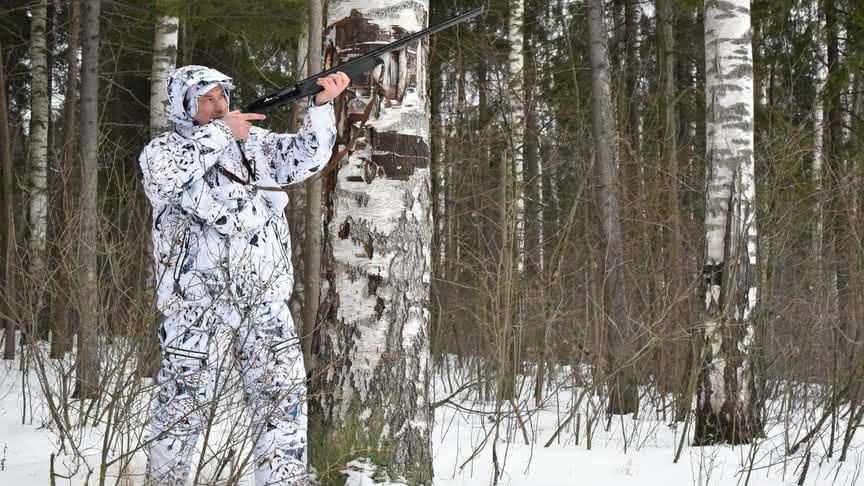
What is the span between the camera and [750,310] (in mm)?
5234

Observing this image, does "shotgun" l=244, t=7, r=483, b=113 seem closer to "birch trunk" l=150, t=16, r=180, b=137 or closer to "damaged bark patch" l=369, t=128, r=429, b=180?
"damaged bark patch" l=369, t=128, r=429, b=180

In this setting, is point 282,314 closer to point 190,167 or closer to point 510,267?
point 190,167

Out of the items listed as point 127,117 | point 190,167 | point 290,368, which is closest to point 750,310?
point 290,368

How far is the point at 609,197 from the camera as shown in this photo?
23.3 feet

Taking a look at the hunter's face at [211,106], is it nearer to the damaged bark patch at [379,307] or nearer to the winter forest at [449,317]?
the winter forest at [449,317]

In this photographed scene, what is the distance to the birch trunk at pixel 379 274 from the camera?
3.29m

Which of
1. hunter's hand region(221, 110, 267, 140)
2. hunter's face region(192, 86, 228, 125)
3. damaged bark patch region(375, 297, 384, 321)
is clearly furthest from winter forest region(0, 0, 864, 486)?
hunter's face region(192, 86, 228, 125)

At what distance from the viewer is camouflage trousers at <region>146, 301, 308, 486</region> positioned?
3.01m

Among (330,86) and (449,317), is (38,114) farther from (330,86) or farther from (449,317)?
(330,86)

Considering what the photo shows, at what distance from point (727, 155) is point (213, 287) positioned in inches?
137

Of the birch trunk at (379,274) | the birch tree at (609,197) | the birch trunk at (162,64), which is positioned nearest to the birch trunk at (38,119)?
the birch trunk at (162,64)

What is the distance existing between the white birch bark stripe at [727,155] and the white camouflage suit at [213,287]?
114 inches

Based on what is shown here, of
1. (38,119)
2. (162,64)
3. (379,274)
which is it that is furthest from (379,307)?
(38,119)

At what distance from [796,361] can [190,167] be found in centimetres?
400
